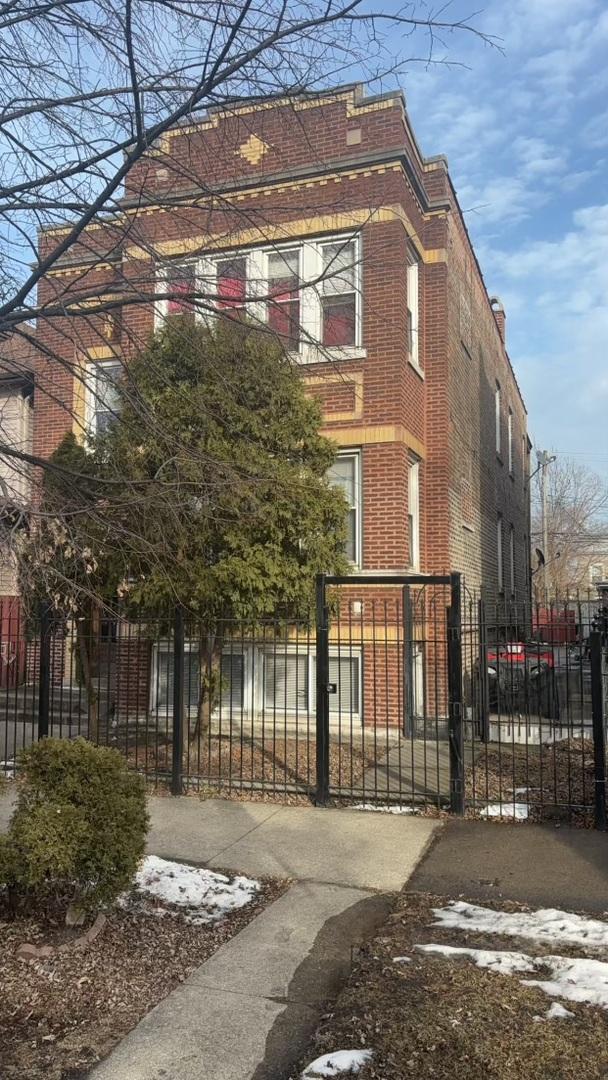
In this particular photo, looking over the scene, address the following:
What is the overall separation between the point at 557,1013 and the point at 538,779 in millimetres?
4878

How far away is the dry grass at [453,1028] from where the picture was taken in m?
2.87

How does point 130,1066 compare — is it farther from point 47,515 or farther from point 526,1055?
point 47,515

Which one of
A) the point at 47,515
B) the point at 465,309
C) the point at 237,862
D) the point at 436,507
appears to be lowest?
the point at 237,862

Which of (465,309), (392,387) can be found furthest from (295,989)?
(465,309)

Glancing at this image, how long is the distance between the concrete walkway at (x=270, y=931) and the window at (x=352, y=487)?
4.32 meters

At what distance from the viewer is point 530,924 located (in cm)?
431

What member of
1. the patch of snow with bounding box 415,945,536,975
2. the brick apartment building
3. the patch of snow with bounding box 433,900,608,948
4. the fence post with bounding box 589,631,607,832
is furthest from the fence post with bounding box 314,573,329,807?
the patch of snow with bounding box 415,945,536,975

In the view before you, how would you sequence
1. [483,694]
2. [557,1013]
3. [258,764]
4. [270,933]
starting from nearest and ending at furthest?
1. [557,1013]
2. [270,933]
3. [258,764]
4. [483,694]

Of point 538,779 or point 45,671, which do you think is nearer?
point 538,779

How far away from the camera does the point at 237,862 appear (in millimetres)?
5629

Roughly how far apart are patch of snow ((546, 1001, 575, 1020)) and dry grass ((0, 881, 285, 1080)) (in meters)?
1.70

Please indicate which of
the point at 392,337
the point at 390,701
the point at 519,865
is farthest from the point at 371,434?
the point at 519,865

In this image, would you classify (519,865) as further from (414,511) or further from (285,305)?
(414,511)

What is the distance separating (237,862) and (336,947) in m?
1.64
